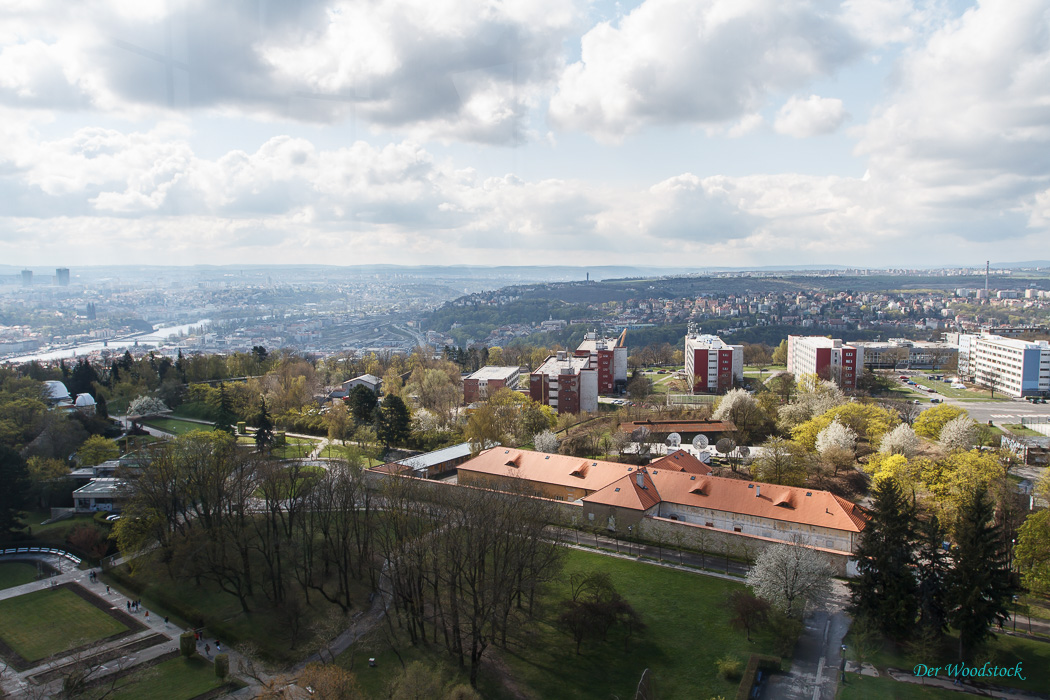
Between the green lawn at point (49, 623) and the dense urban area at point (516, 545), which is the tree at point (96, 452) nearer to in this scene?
the dense urban area at point (516, 545)

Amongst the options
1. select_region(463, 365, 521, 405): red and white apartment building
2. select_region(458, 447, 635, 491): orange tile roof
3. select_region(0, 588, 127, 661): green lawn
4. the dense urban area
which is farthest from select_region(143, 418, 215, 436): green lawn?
select_region(458, 447, 635, 491): orange tile roof

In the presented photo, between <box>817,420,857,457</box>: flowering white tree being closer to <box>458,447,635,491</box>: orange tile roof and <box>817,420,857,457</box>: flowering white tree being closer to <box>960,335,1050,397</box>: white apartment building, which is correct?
<box>458,447,635,491</box>: orange tile roof

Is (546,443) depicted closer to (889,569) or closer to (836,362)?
(889,569)

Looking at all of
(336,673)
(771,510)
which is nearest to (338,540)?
(336,673)

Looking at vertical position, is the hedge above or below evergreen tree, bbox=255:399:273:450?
below

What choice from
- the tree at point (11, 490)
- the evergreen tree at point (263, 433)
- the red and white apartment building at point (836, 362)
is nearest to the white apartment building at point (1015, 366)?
the red and white apartment building at point (836, 362)

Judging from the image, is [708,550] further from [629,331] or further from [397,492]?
[629,331]
